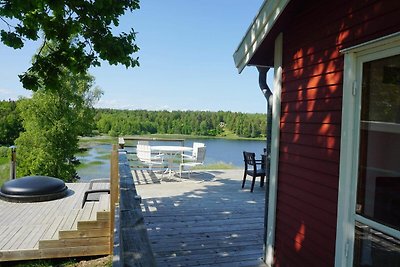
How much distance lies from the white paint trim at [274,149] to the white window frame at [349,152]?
0.99 metres

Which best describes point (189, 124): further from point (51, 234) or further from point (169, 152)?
point (51, 234)

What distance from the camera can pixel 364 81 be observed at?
2.07m

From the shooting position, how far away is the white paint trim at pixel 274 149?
3.17 metres

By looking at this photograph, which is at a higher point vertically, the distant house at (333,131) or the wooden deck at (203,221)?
the distant house at (333,131)

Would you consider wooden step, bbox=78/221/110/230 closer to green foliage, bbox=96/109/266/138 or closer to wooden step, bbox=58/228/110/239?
wooden step, bbox=58/228/110/239

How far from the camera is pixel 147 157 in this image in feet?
26.5

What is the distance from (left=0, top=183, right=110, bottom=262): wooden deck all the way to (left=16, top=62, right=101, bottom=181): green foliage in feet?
39.3

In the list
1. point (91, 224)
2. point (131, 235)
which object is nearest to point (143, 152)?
point (91, 224)

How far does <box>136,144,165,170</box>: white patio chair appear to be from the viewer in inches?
316

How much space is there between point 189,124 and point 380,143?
74.0ft

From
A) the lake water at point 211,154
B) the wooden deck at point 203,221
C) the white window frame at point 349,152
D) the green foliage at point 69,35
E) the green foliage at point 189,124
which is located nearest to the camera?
the white window frame at point 349,152

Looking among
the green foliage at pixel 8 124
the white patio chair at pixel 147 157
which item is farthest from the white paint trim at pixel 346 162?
the green foliage at pixel 8 124

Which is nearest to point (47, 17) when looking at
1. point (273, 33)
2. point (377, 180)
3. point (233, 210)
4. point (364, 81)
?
point (273, 33)

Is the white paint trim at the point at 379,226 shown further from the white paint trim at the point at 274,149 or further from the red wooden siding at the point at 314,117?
the white paint trim at the point at 274,149
